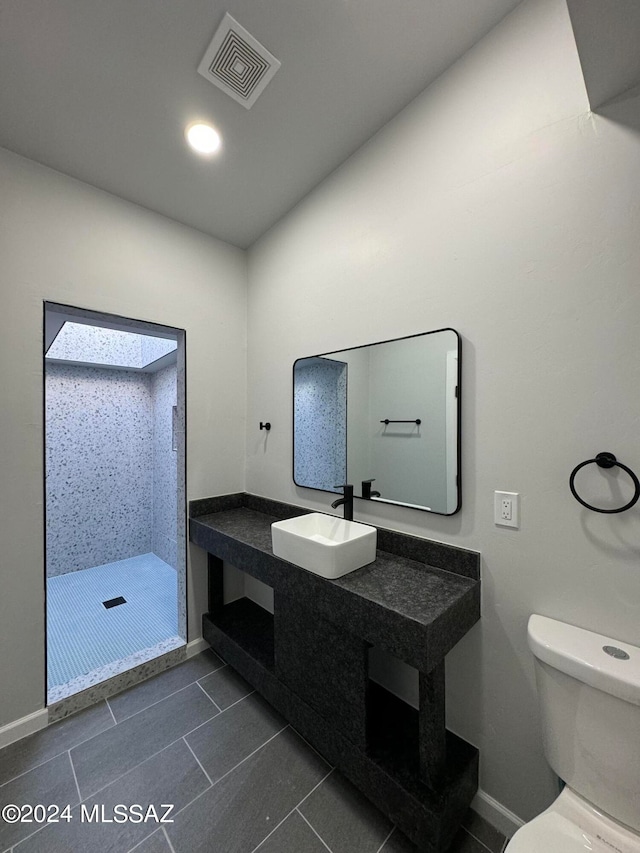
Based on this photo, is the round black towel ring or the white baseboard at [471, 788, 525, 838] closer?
the round black towel ring

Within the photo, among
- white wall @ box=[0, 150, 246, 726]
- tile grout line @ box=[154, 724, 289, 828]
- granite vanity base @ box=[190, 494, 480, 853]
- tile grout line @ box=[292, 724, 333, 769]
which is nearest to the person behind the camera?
granite vanity base @ box=[190, 494, 480, 853]

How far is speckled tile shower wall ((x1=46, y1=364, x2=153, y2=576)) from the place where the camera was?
11.1 feet

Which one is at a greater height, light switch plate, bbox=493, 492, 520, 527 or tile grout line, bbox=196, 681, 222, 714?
light switch plate, bbox=493, 492, 520, 527

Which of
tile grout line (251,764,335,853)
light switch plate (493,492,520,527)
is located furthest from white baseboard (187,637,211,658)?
light switch plate (493,492,520,527)

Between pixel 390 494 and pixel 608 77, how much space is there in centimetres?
154

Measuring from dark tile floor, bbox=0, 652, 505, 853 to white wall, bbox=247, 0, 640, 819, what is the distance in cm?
56

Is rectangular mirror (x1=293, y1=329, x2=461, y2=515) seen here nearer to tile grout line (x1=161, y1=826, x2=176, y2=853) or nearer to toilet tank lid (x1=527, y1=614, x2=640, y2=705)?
toilet tank lid (x1=527, y1=614, x2=640, y2=705)

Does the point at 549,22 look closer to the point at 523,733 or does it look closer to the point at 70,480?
the point at 523,733

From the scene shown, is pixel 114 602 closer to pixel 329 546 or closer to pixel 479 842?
pixel 329 546

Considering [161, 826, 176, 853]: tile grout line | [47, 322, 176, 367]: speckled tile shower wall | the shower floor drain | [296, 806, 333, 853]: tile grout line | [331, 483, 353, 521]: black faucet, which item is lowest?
the shower floor drain

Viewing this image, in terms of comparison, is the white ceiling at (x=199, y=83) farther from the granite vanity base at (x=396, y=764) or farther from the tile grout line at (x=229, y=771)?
the tile grout line at (x=229, y=771)

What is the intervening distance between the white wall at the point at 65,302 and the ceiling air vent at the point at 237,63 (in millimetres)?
1024

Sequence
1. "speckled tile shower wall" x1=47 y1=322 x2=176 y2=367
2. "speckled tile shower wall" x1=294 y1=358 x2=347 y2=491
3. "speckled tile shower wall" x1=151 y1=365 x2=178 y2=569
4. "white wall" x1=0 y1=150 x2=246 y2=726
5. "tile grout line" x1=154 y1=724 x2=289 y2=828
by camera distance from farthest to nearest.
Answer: "speckled tile shower wall" x1=151 y1=365 x2=178 y2=569
"speckled tile shower wall" x1=47 y1=322 x2=176 y2=367
"speckled tile shower wall" x1=294 y1=358 x2=347 y2=491
"white wall" x1=0 y1=150 x2=246 y2=726
"tile grout line" x1=154 y1=724 x2=289 y2=828

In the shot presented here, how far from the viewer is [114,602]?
287cm
